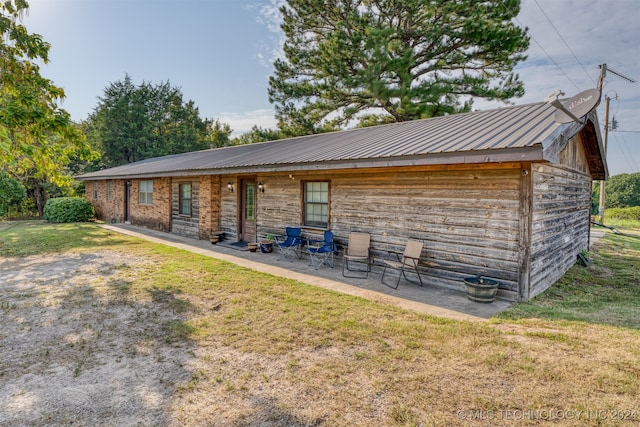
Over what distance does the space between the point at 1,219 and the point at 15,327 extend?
21.1 metres

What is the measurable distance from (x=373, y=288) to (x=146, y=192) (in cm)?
1274

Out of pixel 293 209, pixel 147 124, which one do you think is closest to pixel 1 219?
pixel 147 124

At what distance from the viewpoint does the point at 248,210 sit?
35.6 ft

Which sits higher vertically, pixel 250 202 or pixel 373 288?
pixel 250 202

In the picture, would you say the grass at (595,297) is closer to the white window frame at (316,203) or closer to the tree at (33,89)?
the white window frame at (316,203)

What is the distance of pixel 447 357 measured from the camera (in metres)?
3.52

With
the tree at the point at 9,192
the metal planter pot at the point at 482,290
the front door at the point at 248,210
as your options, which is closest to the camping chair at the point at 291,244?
the front door at the point at 248,210

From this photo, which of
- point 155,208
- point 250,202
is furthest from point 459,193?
point 155,208

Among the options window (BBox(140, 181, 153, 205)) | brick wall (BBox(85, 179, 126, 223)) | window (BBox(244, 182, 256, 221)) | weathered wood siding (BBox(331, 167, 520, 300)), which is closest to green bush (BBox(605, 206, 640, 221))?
weathered wood siding (BBox(331, 167, 520, 300))

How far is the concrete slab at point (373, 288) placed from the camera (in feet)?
16.9

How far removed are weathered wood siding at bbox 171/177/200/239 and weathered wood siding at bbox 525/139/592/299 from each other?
10220mm

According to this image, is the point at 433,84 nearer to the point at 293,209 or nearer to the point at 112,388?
the point at 293,209

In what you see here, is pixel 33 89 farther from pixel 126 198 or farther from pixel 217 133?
pixel 217 133

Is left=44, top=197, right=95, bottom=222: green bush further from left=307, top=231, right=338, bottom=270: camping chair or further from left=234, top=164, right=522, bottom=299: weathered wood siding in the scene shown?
left=234, top=164, right=522, bottom=299: weathered wood siding
